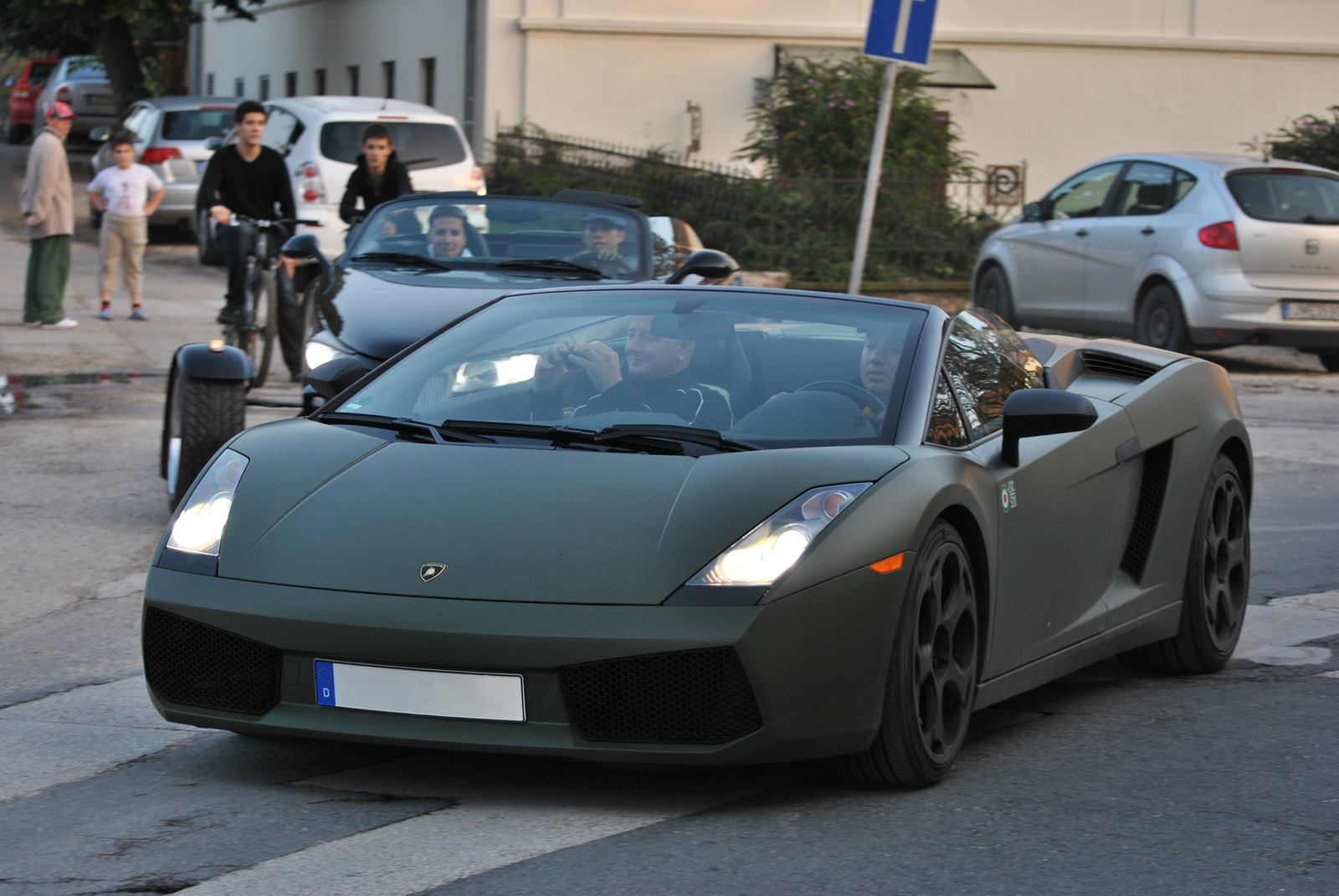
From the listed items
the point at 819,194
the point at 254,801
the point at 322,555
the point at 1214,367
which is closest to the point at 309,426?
the point at 322,555

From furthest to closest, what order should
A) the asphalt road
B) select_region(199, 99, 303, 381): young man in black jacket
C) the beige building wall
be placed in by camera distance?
1. the beige building wall
2. select_region(199, 99, 303, 381): young man in black jacket
3. the asphalt road

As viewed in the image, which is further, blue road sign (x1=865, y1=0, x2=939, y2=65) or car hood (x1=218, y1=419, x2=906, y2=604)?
blue road sign (x1=865, y1=0, x2=939, y2=65)

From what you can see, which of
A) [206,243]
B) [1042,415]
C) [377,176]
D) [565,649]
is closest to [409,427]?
[565,649]

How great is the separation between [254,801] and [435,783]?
0.41m

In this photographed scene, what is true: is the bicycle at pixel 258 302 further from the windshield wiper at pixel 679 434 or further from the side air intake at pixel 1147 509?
the windshield wiper at pixel 679 434

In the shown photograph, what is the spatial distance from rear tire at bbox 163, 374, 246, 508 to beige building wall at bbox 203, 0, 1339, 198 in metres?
21.3

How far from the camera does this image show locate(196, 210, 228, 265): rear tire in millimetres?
21094

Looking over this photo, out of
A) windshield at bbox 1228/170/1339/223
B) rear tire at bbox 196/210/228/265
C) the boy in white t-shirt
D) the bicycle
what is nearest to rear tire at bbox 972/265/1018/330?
windshield at bbox 1228/170/1339/223

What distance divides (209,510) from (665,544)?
114 cm

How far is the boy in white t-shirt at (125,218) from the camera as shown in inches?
683

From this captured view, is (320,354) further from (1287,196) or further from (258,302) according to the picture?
(1287,196)

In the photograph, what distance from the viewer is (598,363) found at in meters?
5.13

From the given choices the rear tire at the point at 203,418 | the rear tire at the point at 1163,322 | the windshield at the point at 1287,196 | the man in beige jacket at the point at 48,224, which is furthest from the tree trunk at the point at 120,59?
the rear tire at the point at 203,418

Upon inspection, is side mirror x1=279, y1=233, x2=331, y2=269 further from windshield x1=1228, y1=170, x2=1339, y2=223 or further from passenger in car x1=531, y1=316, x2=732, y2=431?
windshield x1=1228, y1=170, x2=1339, y2=223
